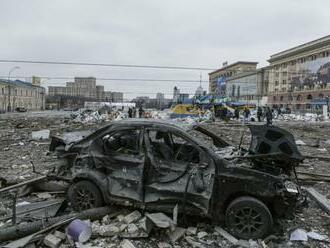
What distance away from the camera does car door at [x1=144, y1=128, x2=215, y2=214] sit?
5863 mm

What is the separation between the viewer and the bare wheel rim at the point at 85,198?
651 centimetres

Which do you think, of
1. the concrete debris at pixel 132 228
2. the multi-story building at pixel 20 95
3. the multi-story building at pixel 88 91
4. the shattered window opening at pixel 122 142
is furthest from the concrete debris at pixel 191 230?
the multi-story building at pixel 20 95

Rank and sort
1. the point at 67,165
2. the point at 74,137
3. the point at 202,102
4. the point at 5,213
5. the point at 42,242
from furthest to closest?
the point at 202,102 → the point at 74,137 → the point at 67,165 → the point at 5,213 → the point at 42,242

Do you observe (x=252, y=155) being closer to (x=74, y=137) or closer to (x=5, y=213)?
(x=74, y=137)

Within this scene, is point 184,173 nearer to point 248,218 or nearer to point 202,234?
point 202,234

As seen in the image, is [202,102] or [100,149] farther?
[202,102]

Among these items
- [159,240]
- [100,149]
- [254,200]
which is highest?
[100,149]

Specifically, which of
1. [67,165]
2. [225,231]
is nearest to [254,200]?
[225,231]

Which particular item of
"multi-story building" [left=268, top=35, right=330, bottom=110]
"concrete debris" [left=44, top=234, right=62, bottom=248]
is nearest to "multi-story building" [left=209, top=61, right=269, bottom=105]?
"multi-story building" [left=268, top=35, right=330, bottom=110]

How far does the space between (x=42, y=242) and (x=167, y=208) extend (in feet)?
6.15

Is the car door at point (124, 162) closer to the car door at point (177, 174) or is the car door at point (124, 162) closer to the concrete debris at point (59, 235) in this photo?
the car door at point (177, 174)

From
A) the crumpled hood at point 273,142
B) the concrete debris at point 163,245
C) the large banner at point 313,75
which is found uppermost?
the large banner at point 313,75

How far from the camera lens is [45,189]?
Answer: 7.83 meters

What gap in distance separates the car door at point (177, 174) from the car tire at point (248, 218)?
387mm
